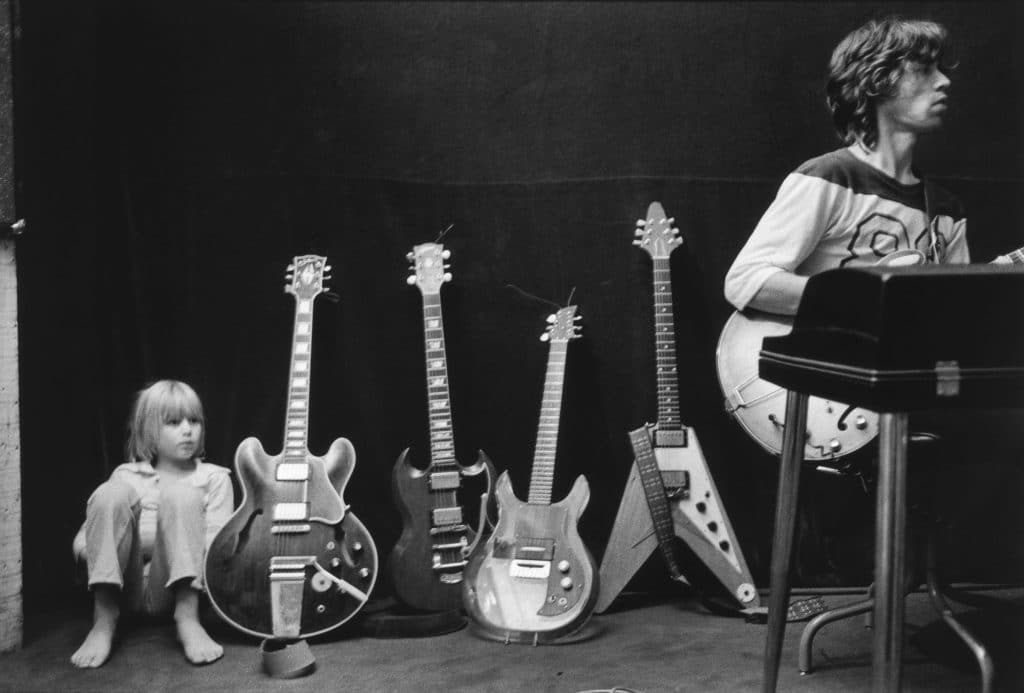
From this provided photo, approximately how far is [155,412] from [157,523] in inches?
12.3

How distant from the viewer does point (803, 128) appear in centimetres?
328

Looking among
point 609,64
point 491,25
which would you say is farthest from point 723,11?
point 491,25

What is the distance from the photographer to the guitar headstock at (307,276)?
3.07m

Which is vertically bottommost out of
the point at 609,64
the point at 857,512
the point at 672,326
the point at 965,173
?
the point at 857,512

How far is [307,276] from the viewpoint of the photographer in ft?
10.2

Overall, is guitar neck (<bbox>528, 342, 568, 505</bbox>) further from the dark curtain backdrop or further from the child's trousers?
the child's trousers

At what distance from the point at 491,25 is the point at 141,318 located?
1.47 metres

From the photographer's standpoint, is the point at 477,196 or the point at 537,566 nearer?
the point at 537,566

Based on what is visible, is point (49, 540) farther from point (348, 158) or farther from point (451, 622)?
point (348, 158)

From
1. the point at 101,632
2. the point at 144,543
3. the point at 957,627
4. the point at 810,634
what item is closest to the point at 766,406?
the point at 810,634

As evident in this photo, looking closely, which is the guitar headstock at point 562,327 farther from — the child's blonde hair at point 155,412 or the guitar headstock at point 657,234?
the child's blonde hair at point 155,412

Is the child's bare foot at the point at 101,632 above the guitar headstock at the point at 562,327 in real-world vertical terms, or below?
below

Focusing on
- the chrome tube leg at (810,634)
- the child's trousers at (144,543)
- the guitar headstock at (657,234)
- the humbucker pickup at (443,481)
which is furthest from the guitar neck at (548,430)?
the child's trousers at (144,543)

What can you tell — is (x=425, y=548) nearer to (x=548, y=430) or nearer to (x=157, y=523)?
(x=548, y=430)
